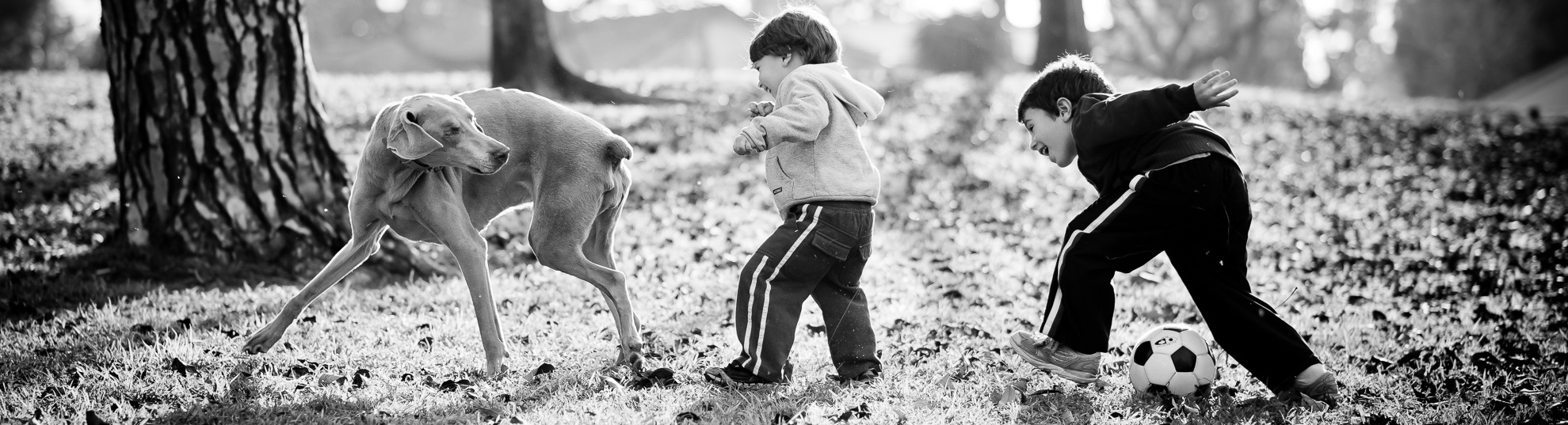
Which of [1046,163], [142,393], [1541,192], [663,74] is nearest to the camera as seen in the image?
[142,393]

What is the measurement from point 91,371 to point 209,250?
219 cm

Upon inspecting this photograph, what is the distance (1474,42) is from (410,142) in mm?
35908

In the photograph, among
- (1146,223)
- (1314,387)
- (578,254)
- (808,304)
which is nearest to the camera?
(1146,223)

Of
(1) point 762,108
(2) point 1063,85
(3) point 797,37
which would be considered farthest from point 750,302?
(2) point 1063,85

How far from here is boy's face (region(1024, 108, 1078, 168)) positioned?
4.50 m

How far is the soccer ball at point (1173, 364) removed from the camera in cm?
445

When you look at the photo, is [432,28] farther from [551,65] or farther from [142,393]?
[142,393]

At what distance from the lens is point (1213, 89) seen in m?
3.91

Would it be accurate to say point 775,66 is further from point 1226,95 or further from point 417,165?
point 1226,95

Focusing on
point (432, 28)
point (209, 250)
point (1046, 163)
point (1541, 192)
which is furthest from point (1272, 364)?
point (432, 28)

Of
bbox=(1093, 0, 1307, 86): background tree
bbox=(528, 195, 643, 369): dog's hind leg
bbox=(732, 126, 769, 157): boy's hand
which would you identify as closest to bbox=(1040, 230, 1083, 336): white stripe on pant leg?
bbox=(732, 126, 769, 157): boy's hand

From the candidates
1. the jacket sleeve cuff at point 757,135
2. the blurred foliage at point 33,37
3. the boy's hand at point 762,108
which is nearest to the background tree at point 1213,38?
the blurred foliage at point 33,37

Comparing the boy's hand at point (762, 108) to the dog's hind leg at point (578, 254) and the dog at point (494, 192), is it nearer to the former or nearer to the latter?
the dog at point (494, 192)

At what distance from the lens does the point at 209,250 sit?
6.45 metres
